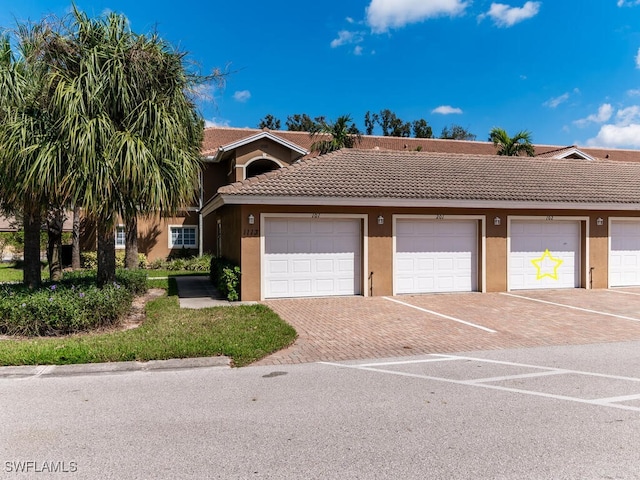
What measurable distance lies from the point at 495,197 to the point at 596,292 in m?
4.35

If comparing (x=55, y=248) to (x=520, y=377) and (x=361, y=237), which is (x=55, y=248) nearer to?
(x=361, y=237)

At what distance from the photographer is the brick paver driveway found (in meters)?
7.53

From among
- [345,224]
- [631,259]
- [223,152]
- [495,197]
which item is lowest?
[631,259]

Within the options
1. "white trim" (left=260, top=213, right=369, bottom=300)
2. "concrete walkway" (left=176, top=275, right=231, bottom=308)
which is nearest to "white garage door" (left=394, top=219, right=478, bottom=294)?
"white trim" (left=260, top=213, right=369, bottom=300)

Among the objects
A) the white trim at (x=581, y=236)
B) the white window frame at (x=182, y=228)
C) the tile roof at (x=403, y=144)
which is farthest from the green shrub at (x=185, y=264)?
the white trim at (x=581, y=236)

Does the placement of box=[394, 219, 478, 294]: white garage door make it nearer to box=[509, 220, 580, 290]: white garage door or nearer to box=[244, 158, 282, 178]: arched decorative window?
box=[509, 220, 580, 290]: white garage door

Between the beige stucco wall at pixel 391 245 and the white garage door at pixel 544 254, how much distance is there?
256 millimetres

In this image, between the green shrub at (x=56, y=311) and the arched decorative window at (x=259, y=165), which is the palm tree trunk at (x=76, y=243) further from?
the green shrub at (x=56, y=311)

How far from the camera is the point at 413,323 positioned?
9.43m

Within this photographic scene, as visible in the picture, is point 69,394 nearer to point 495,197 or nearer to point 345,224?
point 345,224

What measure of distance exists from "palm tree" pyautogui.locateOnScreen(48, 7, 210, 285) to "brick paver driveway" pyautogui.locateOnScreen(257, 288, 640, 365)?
13.2 ft

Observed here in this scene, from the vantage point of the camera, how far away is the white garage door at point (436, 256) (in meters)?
13.5

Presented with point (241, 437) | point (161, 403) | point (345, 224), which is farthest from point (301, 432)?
point (345, 224)

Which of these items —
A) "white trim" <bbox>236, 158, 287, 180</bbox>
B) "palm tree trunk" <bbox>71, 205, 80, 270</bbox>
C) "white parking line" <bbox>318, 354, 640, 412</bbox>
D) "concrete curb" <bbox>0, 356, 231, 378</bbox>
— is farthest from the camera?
"white trim" <bbox>236, 158, 287, 180</bbox>
